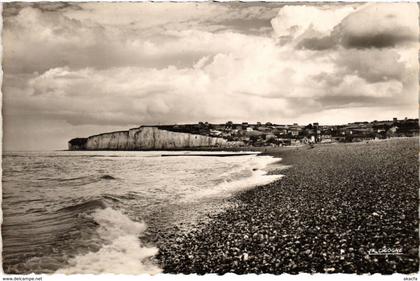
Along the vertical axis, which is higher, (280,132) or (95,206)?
(280,132)

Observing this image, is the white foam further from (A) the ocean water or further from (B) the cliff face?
(B) the cliff face

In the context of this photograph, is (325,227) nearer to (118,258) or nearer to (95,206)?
(118,258)

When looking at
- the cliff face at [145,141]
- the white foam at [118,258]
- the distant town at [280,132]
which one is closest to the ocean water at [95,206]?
the white foam at [118,258]

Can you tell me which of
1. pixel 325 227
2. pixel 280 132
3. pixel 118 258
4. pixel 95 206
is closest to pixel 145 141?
pixel 95 206

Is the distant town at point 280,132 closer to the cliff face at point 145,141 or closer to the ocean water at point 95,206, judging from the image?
the cliff face at point 145,141

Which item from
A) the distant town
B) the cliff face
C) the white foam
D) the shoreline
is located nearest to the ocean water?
the white foam
